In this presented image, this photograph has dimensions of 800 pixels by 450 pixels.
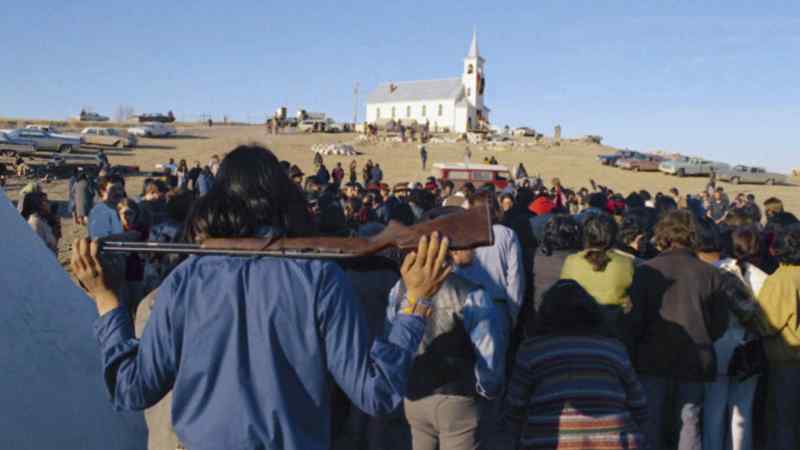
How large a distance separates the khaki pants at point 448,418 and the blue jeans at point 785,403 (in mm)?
2690

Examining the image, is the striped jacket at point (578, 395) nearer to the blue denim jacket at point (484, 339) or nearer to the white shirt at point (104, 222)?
the blue denim jacket at point (484, 339)

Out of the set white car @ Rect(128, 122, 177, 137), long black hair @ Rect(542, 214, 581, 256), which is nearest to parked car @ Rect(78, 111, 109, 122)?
white car @ Rect(128, 122, 177, 137)

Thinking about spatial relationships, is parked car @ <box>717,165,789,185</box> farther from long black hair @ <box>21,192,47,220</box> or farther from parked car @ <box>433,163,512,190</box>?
long black hair @ <box>21,192,47,220</box>

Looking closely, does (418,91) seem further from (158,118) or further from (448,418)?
(448,418)

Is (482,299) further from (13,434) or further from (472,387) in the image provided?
(13,434)

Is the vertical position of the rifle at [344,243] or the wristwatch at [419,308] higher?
the rifle at [344,243]

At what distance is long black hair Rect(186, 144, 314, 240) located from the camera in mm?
2092

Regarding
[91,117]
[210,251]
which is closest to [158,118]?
[91,117]

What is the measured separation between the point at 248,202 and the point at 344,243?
1.11ft

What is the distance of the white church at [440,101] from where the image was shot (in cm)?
9250

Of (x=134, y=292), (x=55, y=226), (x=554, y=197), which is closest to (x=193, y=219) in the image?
(x=134, y=292)

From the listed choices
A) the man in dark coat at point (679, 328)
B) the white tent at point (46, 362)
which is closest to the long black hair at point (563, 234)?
the man in dark coat at point (679, 328)

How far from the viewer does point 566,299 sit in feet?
10.6

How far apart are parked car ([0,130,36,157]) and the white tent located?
30.0m
